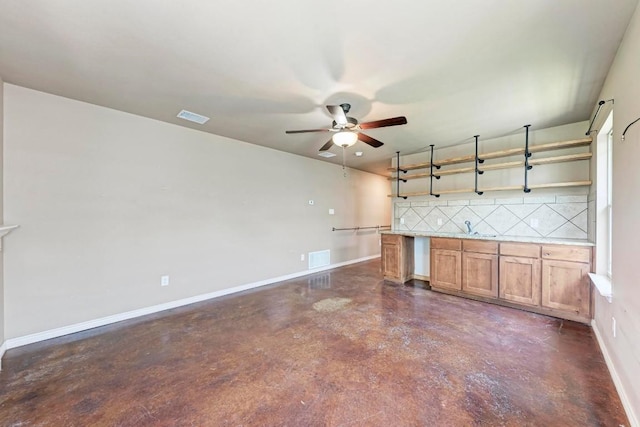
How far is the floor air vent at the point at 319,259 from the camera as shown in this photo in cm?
556

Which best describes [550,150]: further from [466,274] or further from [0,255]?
[0,255]

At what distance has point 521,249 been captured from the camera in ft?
11.0

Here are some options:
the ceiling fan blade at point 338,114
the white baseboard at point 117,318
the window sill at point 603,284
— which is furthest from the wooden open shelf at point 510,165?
the white baseboard at point 117,318

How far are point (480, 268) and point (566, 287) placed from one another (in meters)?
0.91

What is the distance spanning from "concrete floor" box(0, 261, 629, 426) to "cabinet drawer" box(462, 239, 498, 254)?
811mm

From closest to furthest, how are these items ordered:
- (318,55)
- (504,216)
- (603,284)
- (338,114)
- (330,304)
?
(318,55) < (603,284) < (338,114) < (330,304) < (504,216)

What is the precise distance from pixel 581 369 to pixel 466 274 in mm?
1792

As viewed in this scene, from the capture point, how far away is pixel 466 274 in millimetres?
3869

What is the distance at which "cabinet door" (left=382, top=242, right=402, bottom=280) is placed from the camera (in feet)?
15.5

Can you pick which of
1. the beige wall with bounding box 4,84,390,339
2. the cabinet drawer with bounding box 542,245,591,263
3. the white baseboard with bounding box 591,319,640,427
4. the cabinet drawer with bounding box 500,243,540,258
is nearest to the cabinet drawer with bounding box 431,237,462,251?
the cabinet drawer with bounding box 500,243,540,258

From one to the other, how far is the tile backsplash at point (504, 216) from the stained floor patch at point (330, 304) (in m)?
2.20

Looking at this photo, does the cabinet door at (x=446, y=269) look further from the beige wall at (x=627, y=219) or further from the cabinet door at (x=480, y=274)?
the beige wall at (x=627, y=219)

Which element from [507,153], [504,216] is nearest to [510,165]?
[507,153]

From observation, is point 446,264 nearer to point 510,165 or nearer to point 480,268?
point 480,268
